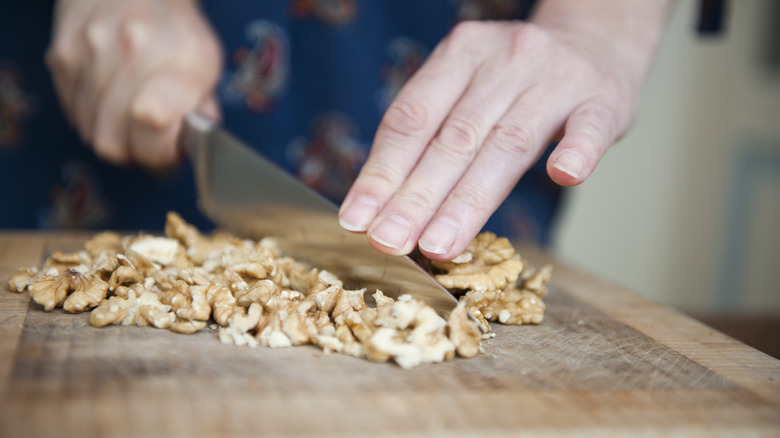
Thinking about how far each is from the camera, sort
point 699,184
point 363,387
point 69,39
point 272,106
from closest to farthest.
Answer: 1. point 363,387
2. point 69,39
3. point 272,106
4. point 699,184

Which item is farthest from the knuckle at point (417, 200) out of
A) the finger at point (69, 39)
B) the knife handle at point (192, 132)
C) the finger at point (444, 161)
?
the finger at point (69, 39)

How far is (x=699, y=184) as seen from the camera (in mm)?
3262

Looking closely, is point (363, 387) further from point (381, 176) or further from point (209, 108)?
point (209, 108)

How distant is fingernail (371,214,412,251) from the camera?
2.94 ft

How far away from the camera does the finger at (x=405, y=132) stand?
0.97m

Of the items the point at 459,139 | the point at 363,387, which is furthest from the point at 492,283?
the point at 363,387

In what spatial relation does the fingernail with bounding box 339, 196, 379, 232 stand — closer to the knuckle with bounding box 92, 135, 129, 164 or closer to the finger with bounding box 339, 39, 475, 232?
the finger with bounding box 339, 39, 475, 232

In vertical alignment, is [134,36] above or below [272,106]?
above

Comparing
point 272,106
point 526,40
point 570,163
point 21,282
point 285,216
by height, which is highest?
point 526,40

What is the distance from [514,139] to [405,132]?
0.16 meters

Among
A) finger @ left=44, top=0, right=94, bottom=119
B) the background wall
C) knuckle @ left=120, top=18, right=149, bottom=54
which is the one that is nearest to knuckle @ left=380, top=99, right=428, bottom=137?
knuckle @ left=120, top=18, right=149, bottom=54

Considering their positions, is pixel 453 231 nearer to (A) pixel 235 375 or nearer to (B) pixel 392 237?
(B) pixel 392 237

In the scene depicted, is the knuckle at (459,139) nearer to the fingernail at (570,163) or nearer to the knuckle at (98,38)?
the fingernail at (570,163)

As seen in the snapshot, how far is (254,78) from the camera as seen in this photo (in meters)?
1.63
